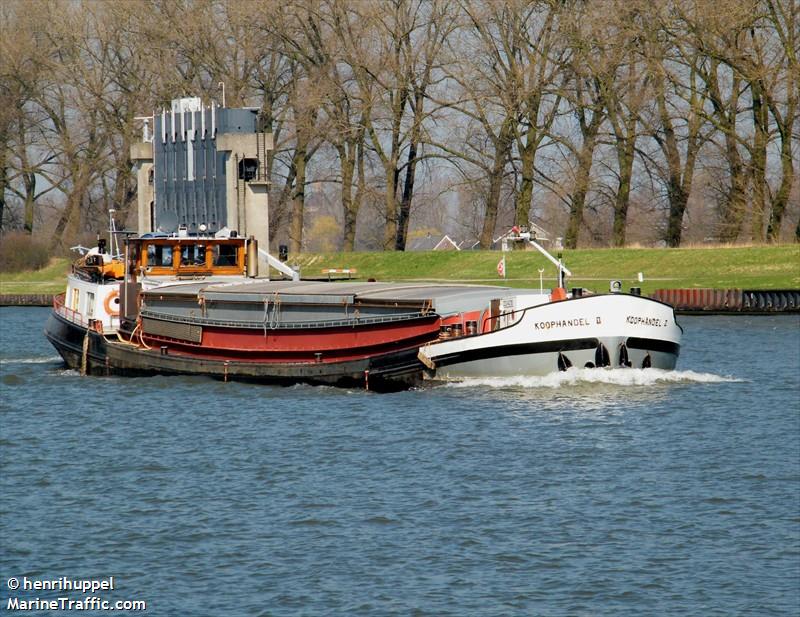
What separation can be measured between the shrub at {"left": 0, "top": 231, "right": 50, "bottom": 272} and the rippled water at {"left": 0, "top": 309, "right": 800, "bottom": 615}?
6673 cm

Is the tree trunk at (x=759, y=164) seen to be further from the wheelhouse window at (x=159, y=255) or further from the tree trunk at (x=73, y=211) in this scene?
the tree trunk at (x=73, y=211)

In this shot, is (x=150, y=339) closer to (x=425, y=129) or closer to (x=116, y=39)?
(x=425, y=129)

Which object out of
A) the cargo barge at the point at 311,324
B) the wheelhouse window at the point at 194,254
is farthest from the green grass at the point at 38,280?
the wheelhouse window at the point at 194,254

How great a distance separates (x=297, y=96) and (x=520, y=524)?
228 ft

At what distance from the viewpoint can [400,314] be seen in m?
39.1

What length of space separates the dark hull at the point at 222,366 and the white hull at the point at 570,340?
1.20m

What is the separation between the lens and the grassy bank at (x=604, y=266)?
7056 centimetres

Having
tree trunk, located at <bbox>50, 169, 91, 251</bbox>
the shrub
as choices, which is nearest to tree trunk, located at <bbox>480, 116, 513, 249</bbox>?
tree trunk, located at <bbox>50, 169, 91, 251</bbox>

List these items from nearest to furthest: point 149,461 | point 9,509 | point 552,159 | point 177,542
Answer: point 177,542
point 9,509
point 149,461
point 552,159

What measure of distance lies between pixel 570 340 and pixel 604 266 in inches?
1612

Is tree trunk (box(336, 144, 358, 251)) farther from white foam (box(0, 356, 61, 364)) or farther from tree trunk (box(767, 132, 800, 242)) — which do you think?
white foam (box(0, 356, 61, 364))

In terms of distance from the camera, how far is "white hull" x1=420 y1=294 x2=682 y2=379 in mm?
36438

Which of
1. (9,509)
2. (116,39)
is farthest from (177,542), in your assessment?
(116,39)

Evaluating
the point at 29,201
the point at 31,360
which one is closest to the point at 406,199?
the point at 29,201
